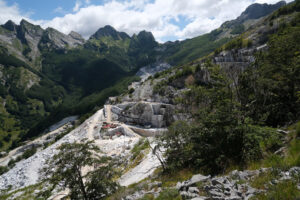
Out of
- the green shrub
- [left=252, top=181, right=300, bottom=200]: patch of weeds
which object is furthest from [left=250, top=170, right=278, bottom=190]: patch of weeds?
the green shrub

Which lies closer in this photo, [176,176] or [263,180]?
[263,180]

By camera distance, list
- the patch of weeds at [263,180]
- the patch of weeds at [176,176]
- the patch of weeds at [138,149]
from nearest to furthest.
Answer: the patch of weeds at [263,180]
the patch of weeds at [176,176]
the patch of weeds at [138,149]

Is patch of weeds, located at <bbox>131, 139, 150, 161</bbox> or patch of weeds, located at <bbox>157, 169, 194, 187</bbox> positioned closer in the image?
patch of weeds, located at <bbox>157, 169, 194, 187</bbox>

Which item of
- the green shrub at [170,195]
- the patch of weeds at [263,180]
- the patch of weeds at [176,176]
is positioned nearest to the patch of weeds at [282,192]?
the patch of weeds at [263,180]

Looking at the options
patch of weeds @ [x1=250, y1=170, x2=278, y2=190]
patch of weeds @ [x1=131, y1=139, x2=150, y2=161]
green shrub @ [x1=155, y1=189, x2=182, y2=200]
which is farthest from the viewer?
patch of weeds @ [x1=131, y1=139, x2=150, y2=161]

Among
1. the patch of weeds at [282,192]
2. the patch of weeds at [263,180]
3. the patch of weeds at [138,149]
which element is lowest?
the patch of weeds at [138,149]

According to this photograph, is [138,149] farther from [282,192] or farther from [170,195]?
[282,192]

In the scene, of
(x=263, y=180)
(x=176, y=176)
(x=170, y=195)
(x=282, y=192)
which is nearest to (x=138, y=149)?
(x=176, y=176)

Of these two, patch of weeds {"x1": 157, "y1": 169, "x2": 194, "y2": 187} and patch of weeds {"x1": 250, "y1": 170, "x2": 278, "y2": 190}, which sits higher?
patch of weeds {"x1": 250, "y1": 170, "x2": 278, "y2": 190}

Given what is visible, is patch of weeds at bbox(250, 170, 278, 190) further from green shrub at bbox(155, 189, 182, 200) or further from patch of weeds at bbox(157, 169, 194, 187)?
patch of weeds at bbox(157, 169, 194, 187)

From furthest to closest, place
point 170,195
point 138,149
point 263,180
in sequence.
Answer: point 138,149, point 170,195, point 263,180

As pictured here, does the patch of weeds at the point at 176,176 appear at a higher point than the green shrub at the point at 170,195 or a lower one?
lower

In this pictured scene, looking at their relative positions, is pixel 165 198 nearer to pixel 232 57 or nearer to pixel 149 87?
pixel 149 87

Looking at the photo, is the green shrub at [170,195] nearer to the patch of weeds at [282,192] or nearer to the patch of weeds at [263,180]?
the patch of weeds at [263,180]
